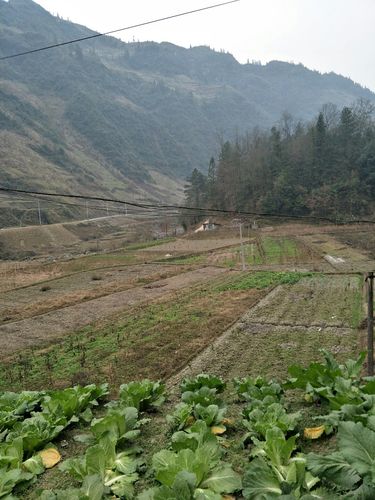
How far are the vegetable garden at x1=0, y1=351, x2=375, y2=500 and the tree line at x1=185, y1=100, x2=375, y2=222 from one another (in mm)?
57521

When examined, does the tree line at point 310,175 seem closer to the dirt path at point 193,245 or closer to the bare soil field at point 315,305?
the dirt path at point 193,245

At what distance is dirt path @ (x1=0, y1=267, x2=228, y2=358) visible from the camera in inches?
645

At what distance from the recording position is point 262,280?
2702 cm

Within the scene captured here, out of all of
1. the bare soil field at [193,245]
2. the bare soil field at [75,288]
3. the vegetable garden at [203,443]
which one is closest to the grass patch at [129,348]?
the bare soil field at [75,288]

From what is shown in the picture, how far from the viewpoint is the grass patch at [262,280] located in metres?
25.3

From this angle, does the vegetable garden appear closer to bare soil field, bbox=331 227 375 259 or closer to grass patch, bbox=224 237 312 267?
grass patch, bbox=224 237 312 267

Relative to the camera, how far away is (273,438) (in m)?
3.88

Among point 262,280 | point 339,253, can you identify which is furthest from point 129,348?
point 339,253

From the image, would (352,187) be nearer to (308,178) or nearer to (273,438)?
(308,178)

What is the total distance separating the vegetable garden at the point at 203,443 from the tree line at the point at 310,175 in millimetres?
57521

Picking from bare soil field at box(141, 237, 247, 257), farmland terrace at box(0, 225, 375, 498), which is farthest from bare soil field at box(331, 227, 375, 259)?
bare soil field at box(141, 237, 247, 257)

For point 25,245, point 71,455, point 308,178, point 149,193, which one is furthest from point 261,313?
point 149,193

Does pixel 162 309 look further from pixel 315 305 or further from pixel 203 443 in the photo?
pixel 203 443

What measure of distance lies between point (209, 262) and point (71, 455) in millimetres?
33603
